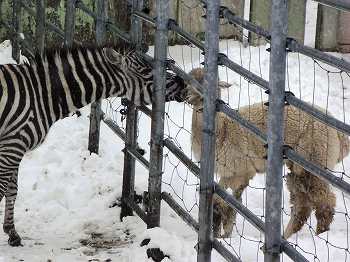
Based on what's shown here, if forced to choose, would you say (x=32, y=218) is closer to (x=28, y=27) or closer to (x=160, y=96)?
(x=160, y=96)

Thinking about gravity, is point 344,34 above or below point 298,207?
above

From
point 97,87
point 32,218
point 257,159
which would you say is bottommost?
point 32,218

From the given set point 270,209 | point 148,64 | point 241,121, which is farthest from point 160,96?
point 270,209

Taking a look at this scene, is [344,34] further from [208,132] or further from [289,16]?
[208,132]

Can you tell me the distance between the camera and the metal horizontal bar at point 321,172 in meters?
Answer: 3.36

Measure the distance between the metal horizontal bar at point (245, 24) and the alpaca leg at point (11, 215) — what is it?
2692 millimetres

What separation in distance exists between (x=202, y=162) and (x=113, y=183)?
2.48 m

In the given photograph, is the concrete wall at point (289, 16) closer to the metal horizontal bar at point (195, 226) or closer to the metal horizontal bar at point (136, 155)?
the metal horizontal bar at point (136, 155)

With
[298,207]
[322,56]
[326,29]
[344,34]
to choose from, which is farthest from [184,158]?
[344,34]

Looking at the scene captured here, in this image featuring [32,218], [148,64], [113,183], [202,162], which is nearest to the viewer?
[202,162]

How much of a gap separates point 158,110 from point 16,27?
656 cm

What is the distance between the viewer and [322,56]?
3369 mm

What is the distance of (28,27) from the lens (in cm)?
1188

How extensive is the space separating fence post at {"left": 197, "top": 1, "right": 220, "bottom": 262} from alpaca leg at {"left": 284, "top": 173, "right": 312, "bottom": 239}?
6.09 feet
